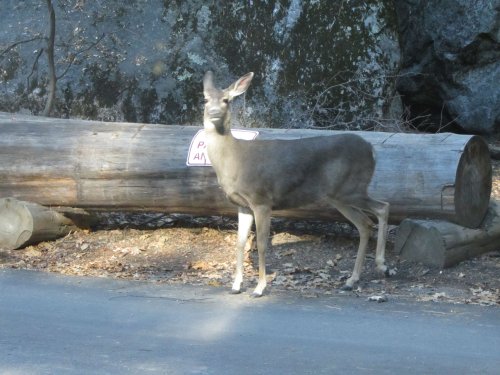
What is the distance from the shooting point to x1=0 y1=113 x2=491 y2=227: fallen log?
9.38 m

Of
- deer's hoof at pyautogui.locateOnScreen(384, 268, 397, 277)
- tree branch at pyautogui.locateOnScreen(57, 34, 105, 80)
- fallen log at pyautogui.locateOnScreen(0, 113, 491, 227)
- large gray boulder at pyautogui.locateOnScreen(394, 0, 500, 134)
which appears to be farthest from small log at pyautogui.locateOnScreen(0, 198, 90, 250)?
large gray boulder at pyautogui.locateOnScreen(394, 0, 500, 134)

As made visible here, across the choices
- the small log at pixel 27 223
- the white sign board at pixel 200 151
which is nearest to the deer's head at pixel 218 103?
the white sign board at pixel 200 151

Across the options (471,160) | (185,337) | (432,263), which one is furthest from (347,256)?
(185,337)

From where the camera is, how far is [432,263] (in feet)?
30.1

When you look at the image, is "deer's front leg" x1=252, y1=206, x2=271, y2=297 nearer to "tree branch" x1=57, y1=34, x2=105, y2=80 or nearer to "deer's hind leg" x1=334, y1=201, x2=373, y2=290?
"deer's hind leg" x1=334, y1=201, x2=373, y2=290

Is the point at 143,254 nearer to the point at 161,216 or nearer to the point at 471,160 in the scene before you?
the point at 161,216

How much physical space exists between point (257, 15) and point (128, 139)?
11.4 feet

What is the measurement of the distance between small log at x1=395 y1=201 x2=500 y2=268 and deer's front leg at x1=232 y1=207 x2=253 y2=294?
65.6 inches

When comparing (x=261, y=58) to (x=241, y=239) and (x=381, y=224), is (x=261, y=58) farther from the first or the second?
(x=241, y=239)

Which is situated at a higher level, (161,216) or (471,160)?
(471,160)

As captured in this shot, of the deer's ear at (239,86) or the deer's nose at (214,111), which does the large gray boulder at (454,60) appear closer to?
the deer's ear at (239,86)

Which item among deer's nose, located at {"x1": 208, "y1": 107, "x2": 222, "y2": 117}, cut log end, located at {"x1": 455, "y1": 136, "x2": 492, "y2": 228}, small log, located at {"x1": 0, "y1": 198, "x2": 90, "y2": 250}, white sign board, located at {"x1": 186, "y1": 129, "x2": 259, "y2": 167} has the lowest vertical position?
small log, located at {"x1": 0, "y1": 198, "x2": 90, "y2": 250}

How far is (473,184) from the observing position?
9555 millimetres

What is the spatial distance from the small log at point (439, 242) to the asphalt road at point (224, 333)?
125 centimetres
